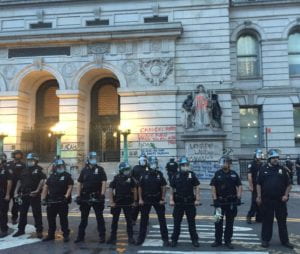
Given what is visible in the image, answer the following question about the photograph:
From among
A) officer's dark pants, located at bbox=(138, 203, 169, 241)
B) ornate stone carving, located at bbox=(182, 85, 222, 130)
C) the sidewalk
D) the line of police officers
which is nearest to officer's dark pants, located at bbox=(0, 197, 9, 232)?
the line of police officers

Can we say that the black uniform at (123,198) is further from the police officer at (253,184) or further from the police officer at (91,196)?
the police officer at (253,184)

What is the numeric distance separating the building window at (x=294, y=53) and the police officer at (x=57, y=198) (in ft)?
80.3

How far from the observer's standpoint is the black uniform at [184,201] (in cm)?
908

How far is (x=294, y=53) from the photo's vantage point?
30188 millimetres

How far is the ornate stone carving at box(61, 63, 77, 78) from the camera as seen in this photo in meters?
28.6

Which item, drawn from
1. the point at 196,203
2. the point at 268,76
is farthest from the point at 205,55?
the point at 196,203

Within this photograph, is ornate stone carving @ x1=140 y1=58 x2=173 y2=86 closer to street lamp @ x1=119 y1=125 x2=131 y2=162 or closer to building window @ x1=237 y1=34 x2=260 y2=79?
street lamp @ x1=119 y1=125 x2=131 y2=162

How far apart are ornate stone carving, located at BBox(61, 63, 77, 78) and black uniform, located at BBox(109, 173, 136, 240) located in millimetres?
20302

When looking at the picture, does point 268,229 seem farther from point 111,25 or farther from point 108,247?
point 111,25

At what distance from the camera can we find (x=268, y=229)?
9023 mm

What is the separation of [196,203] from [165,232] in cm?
105

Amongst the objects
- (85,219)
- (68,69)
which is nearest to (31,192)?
(85,219)

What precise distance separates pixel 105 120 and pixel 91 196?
71.9 ft

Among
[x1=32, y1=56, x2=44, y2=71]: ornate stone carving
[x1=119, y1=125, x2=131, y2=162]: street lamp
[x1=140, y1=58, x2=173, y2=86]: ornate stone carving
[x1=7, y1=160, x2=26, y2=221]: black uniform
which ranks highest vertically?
[x1=32, y1=56, x2=44, y2=71]: ornate stone carving
